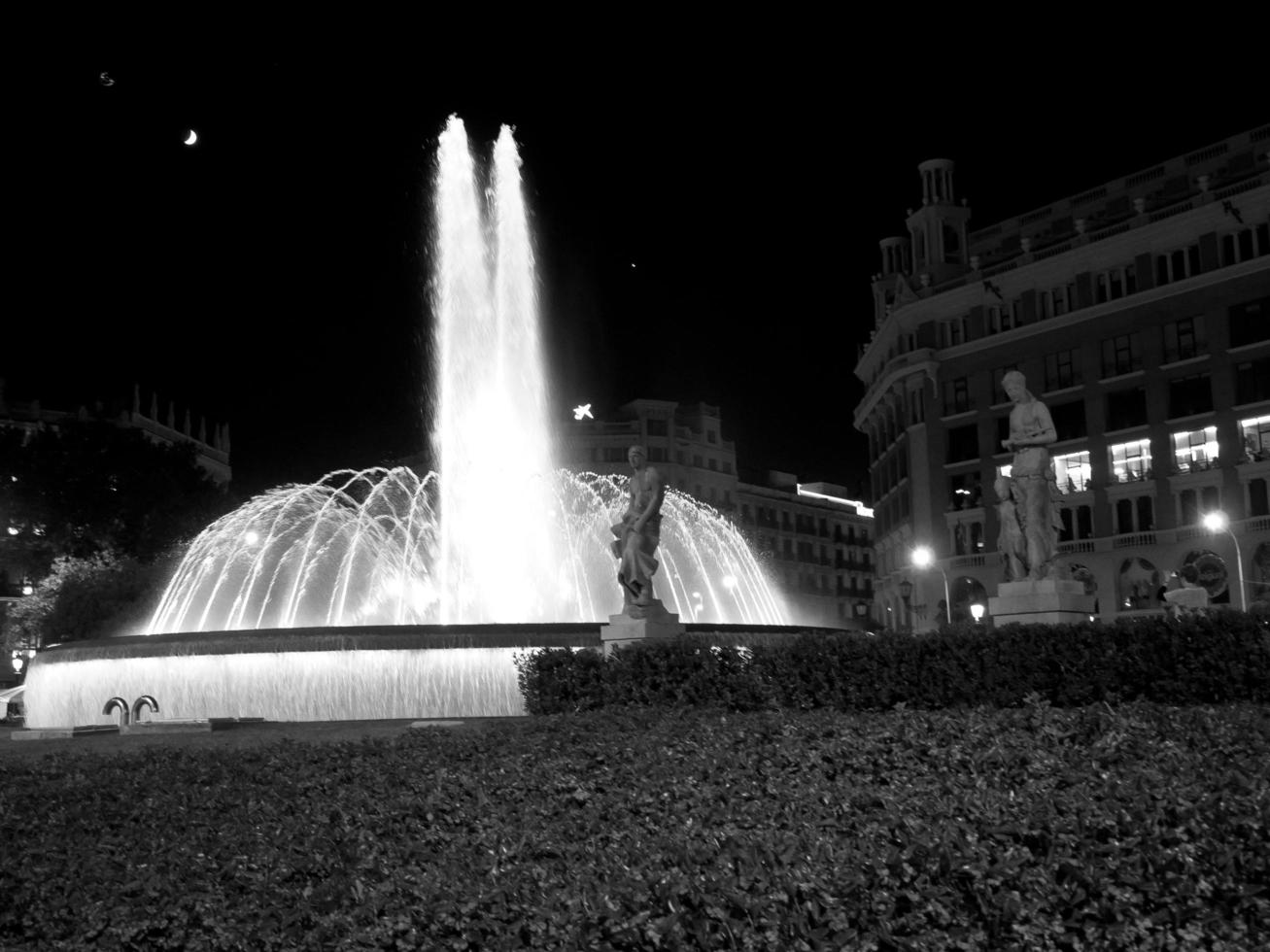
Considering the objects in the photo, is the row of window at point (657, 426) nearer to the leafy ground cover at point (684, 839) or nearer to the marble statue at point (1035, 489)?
the marble statue at point (1035, 489)

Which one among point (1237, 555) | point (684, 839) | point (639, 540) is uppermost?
point (1237, 555)

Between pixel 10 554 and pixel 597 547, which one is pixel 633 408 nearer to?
pixel 10 554

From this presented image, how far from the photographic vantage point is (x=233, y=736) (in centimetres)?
1741

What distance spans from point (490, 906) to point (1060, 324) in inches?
2536

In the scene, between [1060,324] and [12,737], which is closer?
[12,737]

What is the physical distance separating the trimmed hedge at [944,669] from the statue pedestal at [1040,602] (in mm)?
3723

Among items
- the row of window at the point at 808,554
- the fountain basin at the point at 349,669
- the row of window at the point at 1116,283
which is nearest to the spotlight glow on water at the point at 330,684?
the fountain basin at the point at 349,669

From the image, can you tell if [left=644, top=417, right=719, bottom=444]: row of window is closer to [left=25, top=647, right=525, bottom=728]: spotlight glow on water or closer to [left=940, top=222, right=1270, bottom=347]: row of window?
[left=940, top=222, right=1270, bottom=347]: row of window

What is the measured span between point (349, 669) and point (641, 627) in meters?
6.08

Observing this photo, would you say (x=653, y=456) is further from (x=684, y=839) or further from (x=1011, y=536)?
(x=684, y=839)

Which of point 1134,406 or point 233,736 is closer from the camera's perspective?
point 233,736

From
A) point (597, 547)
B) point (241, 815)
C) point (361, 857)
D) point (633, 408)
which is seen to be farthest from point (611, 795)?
point (633, 408)

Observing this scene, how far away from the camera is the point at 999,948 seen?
5230 mm

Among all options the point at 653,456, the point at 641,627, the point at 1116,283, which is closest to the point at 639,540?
the point at 641,627
